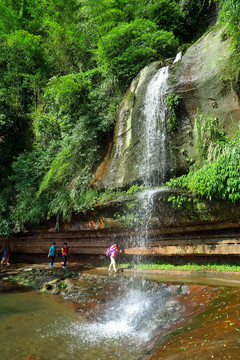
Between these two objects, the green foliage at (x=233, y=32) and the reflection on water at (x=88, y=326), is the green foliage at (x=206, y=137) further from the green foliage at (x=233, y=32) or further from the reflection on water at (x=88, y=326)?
the reflection on water at (x=88, y=326)

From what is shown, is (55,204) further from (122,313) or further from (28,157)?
(122,313)

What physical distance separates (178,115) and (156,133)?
46.4 inches

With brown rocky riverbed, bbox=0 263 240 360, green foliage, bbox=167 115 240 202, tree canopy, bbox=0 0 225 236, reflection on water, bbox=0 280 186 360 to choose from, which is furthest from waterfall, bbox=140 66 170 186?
reflection on water, bbox=0 280 186 360

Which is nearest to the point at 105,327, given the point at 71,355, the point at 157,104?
the point at 71,355

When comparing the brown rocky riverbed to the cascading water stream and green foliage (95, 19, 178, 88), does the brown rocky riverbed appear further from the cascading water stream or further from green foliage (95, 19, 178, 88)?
green foliage (95, 19, 178, 88)

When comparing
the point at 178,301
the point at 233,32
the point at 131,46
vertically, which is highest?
the point at 131,46

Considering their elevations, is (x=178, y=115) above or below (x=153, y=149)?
above

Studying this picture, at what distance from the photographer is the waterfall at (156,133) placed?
9.77 metres

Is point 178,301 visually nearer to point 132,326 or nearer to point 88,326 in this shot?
point 132,326

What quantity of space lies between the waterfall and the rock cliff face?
0.04 m

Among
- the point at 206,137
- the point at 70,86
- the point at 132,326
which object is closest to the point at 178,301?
the point at 132,326

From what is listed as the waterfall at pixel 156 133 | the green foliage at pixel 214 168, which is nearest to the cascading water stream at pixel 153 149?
the waterfall at pixel 156 133

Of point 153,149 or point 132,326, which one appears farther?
point 153,149

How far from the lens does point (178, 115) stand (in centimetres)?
998
